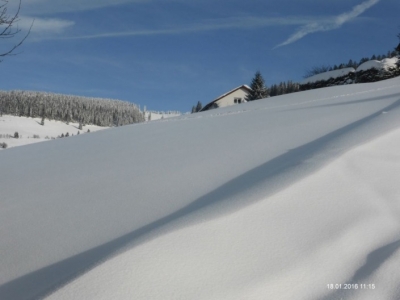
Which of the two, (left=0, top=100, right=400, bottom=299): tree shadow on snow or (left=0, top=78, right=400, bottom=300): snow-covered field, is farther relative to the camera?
(left=0, top=100, right=400, bottom=299): tree shadow on snow

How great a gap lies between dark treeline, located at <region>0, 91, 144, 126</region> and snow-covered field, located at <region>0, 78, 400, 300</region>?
230 ft

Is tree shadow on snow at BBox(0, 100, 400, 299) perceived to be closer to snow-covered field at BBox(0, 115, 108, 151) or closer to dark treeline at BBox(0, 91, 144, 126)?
snow-covered field at BBox(0, 115, 108, 151)

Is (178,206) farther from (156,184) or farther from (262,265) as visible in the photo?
(262,265)

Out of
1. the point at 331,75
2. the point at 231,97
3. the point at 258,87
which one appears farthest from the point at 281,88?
the point at 331,75

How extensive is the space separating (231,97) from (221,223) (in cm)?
2527

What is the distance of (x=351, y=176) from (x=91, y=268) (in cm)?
179

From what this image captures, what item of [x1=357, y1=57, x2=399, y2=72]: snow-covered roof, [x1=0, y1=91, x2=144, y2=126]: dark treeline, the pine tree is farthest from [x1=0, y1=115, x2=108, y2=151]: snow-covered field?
[x1=357, y1=57, x2=399, y2=72]: snow-covered roof

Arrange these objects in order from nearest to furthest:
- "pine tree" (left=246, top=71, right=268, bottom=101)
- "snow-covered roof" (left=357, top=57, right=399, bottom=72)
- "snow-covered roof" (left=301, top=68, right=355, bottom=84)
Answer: "snow-covered roof" (left=357, top=57, right=399, bottom=72) < "snow-covered roof" (left=301, top=68, right=355, bottom=84) < "pine tree" (left=246, top=71, right=268, bottom=101)

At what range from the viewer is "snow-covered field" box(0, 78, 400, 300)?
175 cm

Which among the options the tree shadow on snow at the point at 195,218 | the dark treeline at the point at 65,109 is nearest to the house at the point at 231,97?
the tree shadow on snow at the point at 195,218

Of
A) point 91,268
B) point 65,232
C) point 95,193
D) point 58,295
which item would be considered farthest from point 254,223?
point 95,193

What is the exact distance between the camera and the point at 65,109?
76000 mm

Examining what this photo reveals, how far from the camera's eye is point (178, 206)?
2549 millimetres

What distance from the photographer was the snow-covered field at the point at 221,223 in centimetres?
175
